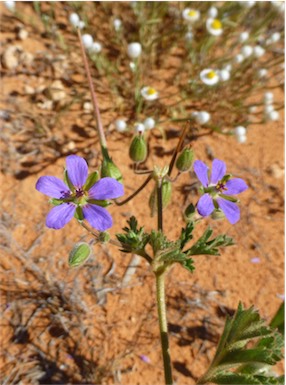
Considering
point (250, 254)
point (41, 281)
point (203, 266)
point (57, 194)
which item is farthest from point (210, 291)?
point (57, 194)

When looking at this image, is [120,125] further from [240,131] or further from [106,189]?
[106,189]

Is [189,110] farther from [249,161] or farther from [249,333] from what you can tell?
A: [249,333]

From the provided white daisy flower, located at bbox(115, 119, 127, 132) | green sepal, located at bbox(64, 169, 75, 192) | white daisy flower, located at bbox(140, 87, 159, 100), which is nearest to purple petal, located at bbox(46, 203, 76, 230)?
green sepal, located at bbox(64, 169, 75, 192)

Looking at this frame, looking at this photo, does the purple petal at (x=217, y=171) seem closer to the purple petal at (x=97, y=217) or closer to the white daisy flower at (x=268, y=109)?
the purple petal at (x=97, y=217)

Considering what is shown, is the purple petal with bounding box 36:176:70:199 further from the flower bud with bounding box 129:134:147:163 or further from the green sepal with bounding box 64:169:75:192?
the flower bud with bounding box 129:134:147:163

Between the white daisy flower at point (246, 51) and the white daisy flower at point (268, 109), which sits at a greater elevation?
the white daisy flower at point (246, 51)

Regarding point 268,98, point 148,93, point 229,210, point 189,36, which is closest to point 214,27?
point 189,36

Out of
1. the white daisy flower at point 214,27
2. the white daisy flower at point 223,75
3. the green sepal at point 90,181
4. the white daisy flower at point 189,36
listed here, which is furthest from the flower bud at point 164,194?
the white daisy flower at point 189,36

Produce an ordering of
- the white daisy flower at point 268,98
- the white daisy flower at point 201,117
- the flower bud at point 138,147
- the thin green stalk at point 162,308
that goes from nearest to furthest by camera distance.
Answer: the thin green stalk at point 162,308, the flower bud at point 138,147, the white daisy flower at point 201,117, the white daisy flower at point 268,98
